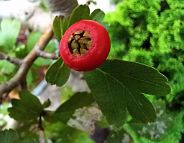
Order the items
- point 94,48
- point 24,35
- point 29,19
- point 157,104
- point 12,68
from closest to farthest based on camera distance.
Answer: point 94,48 < point 157,104 < point 12,68 < point 29,19 < point 24,35

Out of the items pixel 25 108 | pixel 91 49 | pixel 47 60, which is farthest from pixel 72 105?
pixel 91 49

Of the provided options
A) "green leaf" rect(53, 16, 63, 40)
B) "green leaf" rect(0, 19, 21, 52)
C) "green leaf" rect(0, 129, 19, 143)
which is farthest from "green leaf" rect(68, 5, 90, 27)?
"green leaf" rect(0, 19, 21, 52)

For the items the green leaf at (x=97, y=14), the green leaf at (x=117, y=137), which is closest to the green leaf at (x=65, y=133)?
the green leaf at (x=117, y=137)

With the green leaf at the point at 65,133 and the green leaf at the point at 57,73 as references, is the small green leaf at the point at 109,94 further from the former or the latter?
the green leaf at the point at 65,133

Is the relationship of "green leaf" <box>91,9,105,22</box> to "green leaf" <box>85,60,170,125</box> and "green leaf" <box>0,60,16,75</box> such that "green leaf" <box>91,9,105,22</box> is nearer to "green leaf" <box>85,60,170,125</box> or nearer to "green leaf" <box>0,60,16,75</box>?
"green leaf" <box>85,60,170,125</box>

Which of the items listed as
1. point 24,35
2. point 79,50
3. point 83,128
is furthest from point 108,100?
point 24,35

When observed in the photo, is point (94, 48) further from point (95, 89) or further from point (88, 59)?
point (95, 89)

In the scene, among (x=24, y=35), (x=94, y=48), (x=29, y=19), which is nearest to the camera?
(x=94, y=48)
